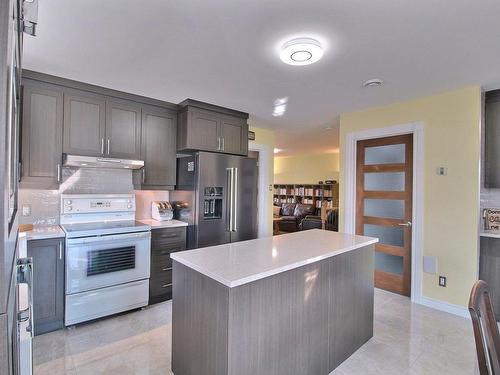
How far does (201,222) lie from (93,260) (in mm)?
1204

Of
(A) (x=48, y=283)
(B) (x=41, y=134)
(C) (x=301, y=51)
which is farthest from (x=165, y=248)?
(C) (x=301, y=51)

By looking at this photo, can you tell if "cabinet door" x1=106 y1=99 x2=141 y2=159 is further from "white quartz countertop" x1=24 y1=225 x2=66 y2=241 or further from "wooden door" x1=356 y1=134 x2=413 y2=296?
"wooden door" x1=356 y1=134 x2=413 y2=296

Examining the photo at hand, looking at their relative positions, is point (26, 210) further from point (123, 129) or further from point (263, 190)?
point (263, 190)

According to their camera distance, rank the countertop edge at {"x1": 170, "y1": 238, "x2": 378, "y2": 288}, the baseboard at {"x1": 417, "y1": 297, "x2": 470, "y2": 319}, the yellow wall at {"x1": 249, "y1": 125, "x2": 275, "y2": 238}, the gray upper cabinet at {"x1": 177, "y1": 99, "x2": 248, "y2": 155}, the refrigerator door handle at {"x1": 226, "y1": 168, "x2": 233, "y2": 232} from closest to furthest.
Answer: the countertop edge at {"x1": 170, "y1": 238, "x2": 378, "y2": 288}
the baseboard at {"x1": 417, "y1": 297, "x2": 470, "y2": 319}
the gray upper cabinet at {"x1": 177, "y1": 99, "x2": 248, "y2": 155}
the refrigerator door handle at {"x1": 226, "y1": 168, "x2": 233, "y2": 232}
the yellow wall at {"x1": 249, "y1": 125, "x2": 275, "y2": 238}

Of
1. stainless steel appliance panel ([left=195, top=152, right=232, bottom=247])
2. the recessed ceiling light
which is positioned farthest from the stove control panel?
the recessed ceiling light

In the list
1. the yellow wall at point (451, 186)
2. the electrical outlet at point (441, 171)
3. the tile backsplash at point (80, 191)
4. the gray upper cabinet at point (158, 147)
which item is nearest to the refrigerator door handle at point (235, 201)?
the gray upper cabinet at point (158, 147)

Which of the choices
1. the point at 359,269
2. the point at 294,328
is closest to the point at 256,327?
the point at 294,328

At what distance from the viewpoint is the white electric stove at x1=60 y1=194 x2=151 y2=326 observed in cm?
259

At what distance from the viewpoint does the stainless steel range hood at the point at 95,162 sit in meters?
2.79

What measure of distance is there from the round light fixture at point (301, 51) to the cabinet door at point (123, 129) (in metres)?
1.99

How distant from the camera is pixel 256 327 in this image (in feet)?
4.96

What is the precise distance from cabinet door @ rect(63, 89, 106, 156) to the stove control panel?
0.54 m

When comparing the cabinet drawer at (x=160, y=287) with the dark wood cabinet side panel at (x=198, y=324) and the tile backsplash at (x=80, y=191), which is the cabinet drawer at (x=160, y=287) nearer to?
the tile backsplash at (x=80, y=191)

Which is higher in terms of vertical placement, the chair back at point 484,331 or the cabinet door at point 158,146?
the cabinet door at point 158,146
